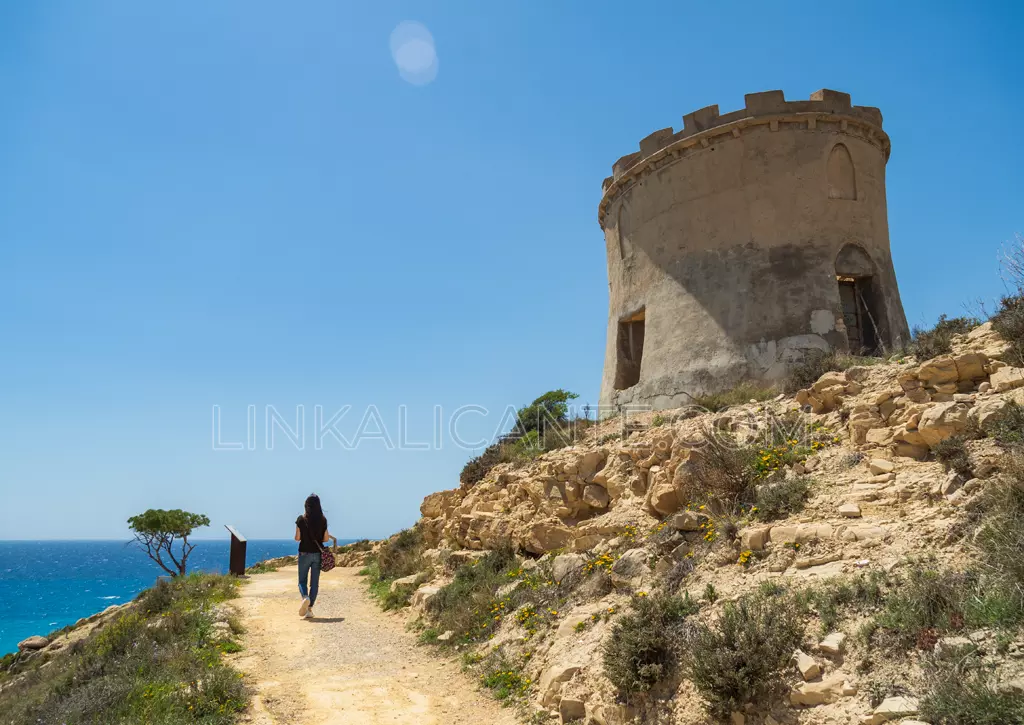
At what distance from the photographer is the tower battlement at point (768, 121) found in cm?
1245

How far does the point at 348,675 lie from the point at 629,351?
9894 mm

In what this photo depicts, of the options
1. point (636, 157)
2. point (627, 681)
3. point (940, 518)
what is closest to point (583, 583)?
point (627, 681)

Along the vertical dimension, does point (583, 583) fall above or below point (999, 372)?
below

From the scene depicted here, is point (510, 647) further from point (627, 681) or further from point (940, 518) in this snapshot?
point (940, 518)

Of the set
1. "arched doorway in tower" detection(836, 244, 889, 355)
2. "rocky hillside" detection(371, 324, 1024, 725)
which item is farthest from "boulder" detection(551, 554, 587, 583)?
"arched doorway in tower" detection(836, 244, 889, 355)

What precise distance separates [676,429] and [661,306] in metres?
4.94

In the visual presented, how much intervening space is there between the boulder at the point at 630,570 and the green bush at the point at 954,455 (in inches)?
114

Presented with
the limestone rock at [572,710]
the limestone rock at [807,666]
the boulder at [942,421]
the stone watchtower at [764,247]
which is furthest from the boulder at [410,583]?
the boulder at [942,421]

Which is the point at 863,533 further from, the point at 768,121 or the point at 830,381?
the point at 768,121

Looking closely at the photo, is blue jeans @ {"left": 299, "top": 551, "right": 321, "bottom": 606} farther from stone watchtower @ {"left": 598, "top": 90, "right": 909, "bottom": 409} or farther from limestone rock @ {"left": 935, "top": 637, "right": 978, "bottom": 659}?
limestone rock @ {"left": 935, "top": 637, "right": 978, "bottom": 659}

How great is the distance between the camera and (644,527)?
303 inches

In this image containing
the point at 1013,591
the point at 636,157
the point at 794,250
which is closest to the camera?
the point at 1013,591

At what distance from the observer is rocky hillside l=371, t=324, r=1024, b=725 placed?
3828mm

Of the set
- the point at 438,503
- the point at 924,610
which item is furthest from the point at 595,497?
the point at 438,503
